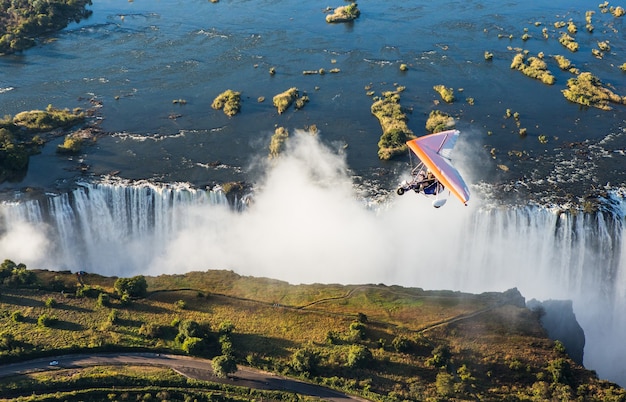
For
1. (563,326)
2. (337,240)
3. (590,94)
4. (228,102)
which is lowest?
(563,326)

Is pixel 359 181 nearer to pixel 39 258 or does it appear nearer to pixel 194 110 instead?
pixel 194 110

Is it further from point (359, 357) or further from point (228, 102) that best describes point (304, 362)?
point (228, 102)

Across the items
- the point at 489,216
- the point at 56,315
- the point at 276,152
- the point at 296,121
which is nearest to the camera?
the point at 56,315

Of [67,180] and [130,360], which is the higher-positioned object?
[67,180]

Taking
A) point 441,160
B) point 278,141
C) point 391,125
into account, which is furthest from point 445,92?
point 441,160

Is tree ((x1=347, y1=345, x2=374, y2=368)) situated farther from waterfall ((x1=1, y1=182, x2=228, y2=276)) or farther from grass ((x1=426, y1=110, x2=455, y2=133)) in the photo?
grass ((x1=426, y1=110, x2=455, y2=133))

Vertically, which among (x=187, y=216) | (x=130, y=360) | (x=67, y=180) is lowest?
(x=130, y=360)

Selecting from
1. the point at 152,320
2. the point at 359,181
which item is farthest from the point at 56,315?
the point at 359,181
